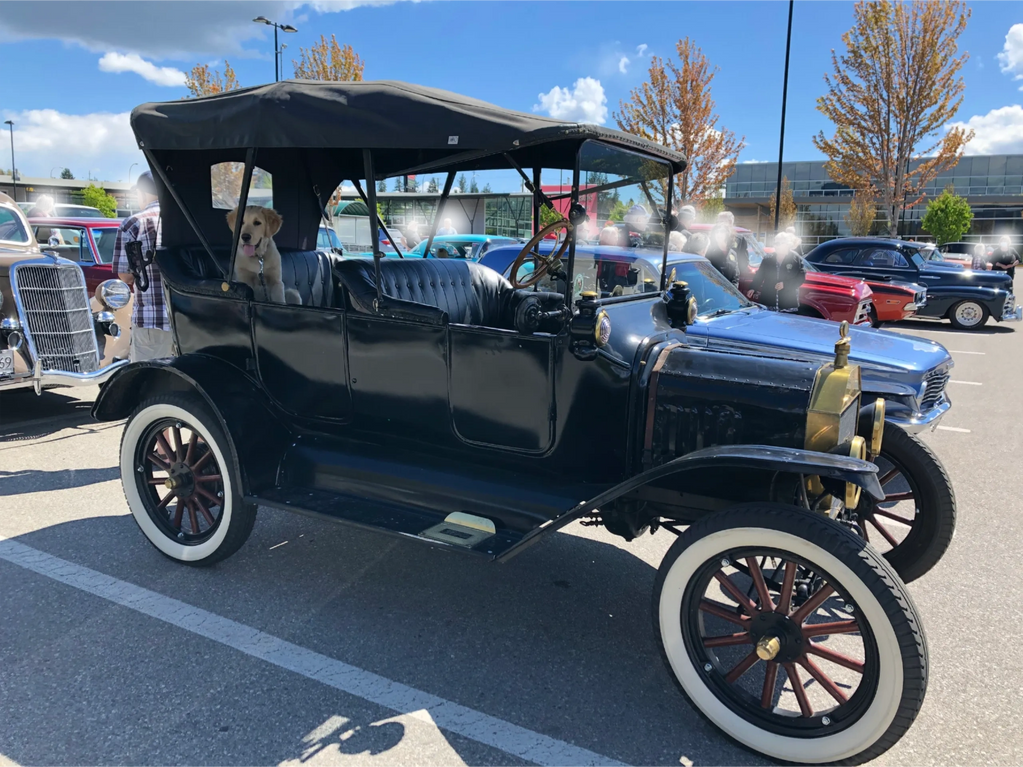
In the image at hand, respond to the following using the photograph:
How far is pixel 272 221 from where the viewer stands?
149 inches

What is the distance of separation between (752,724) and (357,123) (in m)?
2.54

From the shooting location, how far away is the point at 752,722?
226cm

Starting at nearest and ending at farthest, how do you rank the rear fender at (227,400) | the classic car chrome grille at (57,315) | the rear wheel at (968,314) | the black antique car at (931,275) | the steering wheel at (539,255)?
the steering wheel at (539,255), the rear fender at (227,400), the classic car chrome grille at (57,315), the black antique car at (931,275), the rear wheel at (968,314)

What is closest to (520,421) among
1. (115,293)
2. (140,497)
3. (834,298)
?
(140,497)

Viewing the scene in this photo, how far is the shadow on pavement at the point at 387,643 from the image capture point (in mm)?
2334

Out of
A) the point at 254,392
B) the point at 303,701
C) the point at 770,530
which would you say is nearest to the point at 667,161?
the point at 770,530

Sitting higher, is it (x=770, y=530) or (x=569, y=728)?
(x=770, y=530)

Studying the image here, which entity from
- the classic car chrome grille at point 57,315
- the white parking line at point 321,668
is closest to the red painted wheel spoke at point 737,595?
the white parking line at point 321,668

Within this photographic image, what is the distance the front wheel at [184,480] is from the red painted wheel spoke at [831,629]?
2.39m

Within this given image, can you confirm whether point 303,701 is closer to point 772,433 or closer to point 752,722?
point 752,722

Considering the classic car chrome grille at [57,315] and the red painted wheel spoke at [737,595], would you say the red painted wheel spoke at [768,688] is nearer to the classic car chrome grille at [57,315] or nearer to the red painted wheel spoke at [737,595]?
the red painted wheel spoke at [737,595]

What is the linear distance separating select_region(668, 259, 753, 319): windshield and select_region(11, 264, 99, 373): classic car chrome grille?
481 centimetres

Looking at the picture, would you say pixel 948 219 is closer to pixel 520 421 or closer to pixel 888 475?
pixel 888 475

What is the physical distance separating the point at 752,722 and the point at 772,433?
94cm
